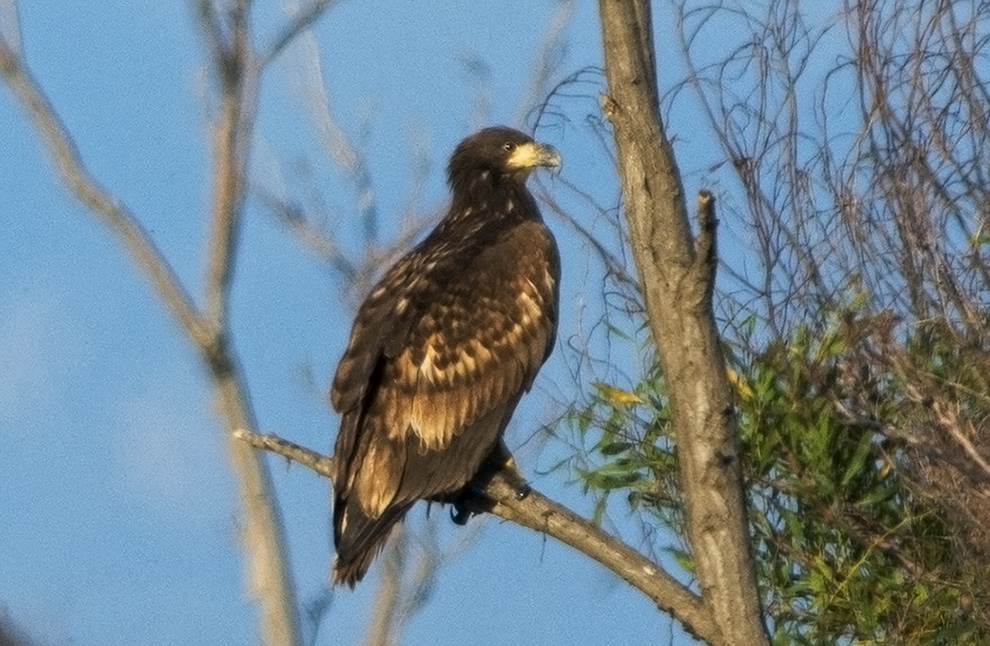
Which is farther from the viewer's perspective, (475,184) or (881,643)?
(475,184)

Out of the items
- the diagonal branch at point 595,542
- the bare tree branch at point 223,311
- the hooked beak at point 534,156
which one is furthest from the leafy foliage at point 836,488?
the bare tree branch at point 223,311

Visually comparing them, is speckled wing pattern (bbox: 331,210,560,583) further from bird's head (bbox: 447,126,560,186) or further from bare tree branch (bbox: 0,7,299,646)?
bare tree branch (bbox: 0,7,299,646)

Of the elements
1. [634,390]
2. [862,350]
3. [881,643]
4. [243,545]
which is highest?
[862,350]

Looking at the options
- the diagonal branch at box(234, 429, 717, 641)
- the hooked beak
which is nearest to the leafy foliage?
the diagonal branch at box(234, 429, 717, 641)

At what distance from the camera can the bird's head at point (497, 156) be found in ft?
23.9

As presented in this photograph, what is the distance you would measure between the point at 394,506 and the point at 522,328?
94 centimetres

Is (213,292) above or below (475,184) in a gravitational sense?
below

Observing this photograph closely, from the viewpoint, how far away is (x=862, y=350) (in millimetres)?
5559

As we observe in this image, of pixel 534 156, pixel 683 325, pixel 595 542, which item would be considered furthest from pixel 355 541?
pixel 534 156

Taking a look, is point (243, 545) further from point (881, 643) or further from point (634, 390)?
point (881, 643)

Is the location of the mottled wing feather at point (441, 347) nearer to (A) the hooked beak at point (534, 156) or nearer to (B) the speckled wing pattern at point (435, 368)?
(B) the speckled wing pattern at point (435, 368)

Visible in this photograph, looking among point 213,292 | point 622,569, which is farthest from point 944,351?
point 213,292

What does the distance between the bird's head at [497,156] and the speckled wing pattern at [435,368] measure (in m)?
0.43

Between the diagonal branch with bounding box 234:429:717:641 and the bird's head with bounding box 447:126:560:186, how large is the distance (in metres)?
1.83
